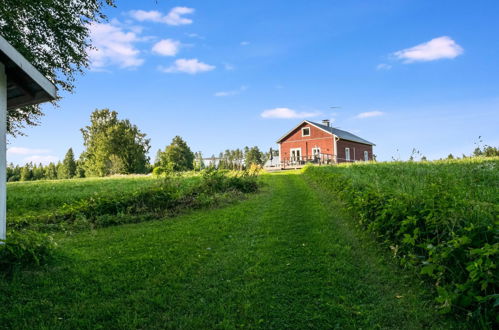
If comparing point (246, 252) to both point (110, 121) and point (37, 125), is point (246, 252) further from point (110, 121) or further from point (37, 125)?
point (110, 121)

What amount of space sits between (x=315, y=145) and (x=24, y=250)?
127 feet

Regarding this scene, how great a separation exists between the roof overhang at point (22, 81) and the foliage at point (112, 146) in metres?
46.7

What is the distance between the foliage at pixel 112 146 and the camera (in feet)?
171

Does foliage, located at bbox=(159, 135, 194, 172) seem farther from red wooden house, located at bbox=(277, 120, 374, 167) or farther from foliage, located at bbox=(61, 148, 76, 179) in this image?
foliage, located at bbox=(61, 148, 76, 179)

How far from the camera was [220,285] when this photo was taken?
442 cm

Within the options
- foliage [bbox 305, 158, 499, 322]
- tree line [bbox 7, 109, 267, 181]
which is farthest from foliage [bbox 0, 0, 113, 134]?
tree line [bbox 7, 109, 267, 181]

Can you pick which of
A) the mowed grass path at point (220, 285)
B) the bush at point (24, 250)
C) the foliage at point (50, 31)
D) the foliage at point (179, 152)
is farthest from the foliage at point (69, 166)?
the bush at point (24, 250)

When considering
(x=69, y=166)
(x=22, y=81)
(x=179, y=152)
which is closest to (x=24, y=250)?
(x=22, y=81)

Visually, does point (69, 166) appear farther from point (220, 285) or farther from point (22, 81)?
point (220, 285)

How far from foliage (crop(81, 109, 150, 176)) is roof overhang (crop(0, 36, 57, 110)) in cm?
4674

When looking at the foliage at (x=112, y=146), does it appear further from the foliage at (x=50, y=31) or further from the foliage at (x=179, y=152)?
the foliage at (x=50, y=31)

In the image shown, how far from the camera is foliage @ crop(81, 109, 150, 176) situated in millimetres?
52125

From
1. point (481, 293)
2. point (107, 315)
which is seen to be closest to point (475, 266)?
point (481, 293)

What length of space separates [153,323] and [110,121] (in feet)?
195
